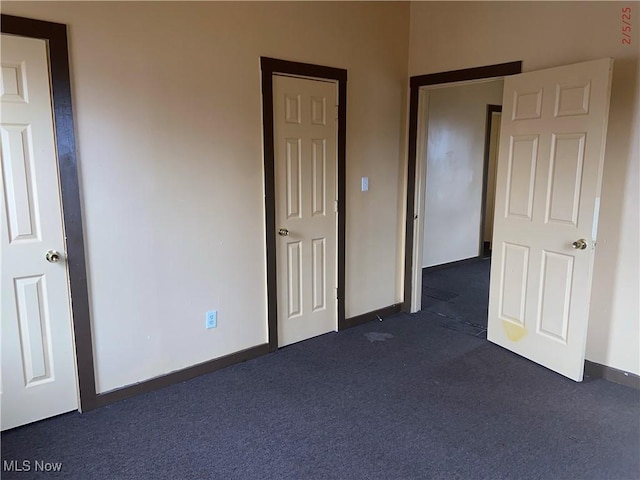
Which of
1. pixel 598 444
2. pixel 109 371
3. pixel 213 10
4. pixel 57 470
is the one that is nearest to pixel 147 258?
pixel 109 371

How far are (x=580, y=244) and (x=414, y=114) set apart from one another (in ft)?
5.81

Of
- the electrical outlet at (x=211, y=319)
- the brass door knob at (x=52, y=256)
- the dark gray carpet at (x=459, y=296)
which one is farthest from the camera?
the dark gray carpet at (x=459, y=296)

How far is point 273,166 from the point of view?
3.16 meters

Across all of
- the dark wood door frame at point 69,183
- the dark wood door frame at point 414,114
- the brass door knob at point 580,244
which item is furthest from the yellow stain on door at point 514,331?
the dark wood door frame at point 69,183

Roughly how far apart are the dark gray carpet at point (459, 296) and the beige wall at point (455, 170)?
0.69ft

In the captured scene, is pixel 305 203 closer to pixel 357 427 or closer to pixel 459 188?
pixel 357 427

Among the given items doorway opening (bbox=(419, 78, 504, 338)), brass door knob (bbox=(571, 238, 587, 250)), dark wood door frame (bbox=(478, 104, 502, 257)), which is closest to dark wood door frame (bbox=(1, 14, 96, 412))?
brass door knob (bbox=(571, 238, 587, 250))

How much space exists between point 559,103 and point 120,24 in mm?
2674

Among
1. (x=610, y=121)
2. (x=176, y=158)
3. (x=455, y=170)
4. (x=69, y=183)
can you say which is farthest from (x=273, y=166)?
(x=455, y=170)

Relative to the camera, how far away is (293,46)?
10.4 ft

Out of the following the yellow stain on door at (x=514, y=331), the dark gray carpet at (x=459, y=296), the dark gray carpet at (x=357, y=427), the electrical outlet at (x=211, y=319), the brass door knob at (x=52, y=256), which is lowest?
the dark gray carpet at (x=357, y=427)

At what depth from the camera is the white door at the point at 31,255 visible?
2.22 metres

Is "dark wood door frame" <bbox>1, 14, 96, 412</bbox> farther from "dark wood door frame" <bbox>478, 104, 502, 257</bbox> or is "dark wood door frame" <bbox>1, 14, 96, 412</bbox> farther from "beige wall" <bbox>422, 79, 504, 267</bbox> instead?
"dark wood door frame" <bbox>478, 104, 502, 257</bbox>

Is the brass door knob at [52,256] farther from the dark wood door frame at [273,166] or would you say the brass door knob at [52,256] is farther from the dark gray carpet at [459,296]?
the dark gray carpet at [459,296]
